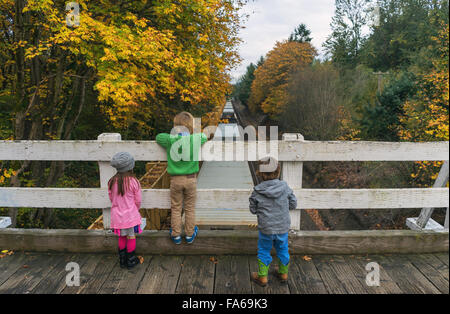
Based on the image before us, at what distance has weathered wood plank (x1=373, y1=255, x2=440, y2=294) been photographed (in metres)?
2.56

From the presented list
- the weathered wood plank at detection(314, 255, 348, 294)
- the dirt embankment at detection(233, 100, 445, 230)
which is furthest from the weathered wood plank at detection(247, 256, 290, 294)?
the dirt embankment at detection(233, 100, 445, 230)

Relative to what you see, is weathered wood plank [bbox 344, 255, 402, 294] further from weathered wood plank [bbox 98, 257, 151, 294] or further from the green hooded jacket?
weathered wood plank [bbox 98, 257, 151, 294]

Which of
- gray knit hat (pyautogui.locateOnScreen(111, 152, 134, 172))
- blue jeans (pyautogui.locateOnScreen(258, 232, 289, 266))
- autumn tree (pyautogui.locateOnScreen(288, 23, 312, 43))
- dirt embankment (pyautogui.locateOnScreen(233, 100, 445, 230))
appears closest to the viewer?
blue jeans (pyautogui.locateOnScreen(258, 232, 289, 266))

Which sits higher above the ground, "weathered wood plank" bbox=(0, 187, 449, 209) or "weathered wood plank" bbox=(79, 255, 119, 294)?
"weathered wood plank" bbox=(0, 187, 449, 209)

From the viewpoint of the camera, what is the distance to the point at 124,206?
9.41ft

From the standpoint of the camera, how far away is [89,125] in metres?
12.7

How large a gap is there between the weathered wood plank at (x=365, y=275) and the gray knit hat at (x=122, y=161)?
2.46 meters

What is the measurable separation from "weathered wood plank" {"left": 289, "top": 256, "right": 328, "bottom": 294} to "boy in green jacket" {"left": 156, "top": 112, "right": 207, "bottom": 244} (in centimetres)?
112

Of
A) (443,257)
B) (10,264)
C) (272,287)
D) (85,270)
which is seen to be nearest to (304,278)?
(272,287)

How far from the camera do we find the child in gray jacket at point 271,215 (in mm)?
2580

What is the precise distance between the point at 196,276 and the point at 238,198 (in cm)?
89

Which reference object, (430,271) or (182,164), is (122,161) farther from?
(430,271)

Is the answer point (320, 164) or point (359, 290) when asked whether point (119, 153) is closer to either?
point (359, 290)
